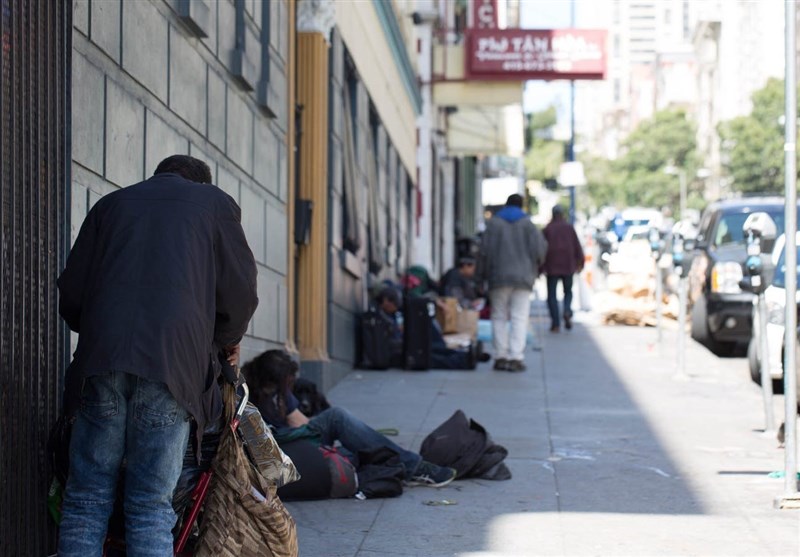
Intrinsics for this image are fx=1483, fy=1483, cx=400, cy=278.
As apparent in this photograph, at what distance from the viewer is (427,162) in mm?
28391

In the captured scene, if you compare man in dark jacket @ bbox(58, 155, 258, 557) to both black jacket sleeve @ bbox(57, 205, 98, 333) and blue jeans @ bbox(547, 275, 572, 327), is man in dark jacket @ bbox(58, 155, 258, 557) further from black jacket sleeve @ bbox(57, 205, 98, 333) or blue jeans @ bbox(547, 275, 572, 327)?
blue jeans @ bbox(547, 275, 572, 327)

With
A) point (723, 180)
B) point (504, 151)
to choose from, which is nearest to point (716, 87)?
point (723, 180)

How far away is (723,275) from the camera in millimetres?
17188

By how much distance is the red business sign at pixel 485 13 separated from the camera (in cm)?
2897

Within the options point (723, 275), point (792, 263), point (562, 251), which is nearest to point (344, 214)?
point (723, 275)

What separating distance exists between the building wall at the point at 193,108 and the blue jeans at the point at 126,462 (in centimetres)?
147

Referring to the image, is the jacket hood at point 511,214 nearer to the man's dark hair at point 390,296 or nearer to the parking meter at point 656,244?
the man's dark hair at point 390,296

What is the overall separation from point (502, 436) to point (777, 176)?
A: 67117mm

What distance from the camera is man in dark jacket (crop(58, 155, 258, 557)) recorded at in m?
4.74

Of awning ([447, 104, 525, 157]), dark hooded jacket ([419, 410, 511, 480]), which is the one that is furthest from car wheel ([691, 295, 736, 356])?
awning ([447, 104, 525, 157])

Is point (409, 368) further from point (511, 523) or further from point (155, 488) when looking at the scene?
point (155, 488)

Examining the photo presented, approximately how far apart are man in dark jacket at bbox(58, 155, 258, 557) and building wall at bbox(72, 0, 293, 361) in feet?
3.97

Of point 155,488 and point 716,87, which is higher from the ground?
point 716,87

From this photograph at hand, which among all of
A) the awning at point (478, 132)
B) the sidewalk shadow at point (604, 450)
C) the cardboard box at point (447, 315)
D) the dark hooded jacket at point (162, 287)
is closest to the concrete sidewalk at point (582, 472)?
the sidewalk shadow at point (604, 450)
